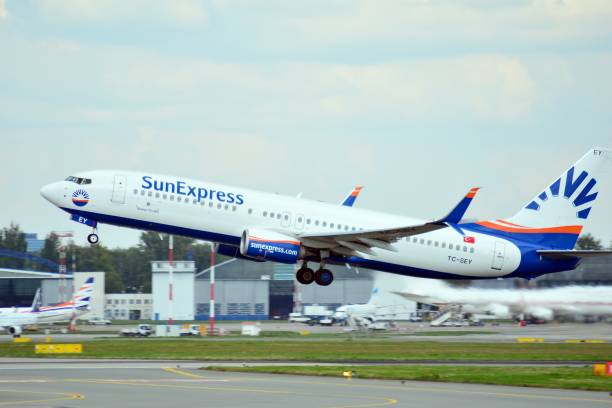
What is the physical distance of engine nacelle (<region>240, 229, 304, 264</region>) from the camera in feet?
161

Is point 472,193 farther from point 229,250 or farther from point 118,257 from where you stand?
point 118,257

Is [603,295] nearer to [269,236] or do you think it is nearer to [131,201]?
[269,236]

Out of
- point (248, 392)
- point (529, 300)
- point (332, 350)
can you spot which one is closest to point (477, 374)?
point (248, 392)

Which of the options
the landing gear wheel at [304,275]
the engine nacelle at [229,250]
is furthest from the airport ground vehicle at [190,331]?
the landing gear wheel at [304,275]

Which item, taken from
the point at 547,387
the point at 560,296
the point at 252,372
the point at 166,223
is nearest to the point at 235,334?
the point at 560,296

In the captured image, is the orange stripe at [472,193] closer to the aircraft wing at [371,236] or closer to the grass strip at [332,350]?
the aircraft wing at [371,236]

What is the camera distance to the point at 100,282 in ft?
428

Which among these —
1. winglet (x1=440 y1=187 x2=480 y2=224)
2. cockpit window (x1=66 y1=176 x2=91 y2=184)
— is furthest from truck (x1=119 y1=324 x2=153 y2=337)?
winglet (x1=440 y1=187 x2=480 y2=224)

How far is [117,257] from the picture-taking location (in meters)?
190

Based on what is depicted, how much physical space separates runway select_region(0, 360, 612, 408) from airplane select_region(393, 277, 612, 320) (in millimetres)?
29926

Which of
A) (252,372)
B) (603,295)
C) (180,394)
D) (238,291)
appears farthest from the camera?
(238,291)

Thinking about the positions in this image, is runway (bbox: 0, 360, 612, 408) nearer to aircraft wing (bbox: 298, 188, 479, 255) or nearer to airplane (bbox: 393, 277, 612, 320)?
aircraft wing (bbox: 298, 188, 479, 255)

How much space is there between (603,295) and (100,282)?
8040 cm

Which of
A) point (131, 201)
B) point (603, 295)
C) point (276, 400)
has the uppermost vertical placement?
point (131, 201)
